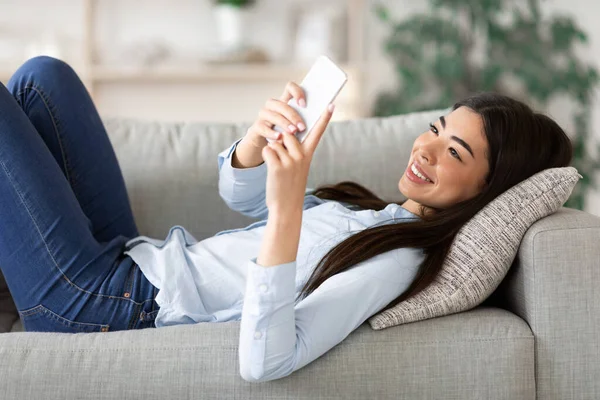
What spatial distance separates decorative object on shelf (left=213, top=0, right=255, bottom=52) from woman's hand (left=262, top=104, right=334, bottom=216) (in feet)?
8.38

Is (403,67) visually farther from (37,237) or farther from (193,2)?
(37,237)

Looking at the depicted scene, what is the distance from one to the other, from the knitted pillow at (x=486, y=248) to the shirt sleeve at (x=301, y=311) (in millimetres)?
53

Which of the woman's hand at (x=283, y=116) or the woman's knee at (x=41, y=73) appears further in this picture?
the woman's knee at (x=41, y=73)

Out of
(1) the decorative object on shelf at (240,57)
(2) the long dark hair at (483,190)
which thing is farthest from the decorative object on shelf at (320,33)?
(2) the long dark hair at (483,190)

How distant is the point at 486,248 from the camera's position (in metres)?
1.30

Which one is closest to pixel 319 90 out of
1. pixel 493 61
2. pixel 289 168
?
pixel 289 168

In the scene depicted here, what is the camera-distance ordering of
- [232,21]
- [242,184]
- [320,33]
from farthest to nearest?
[320,33], [232,21], [242,184]

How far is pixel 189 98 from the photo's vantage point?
3.80m

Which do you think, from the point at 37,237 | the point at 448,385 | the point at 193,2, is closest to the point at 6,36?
the point at 193,2

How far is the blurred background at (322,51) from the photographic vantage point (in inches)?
131

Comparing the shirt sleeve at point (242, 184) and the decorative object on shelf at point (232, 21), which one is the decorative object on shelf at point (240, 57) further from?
the shirt sleeve at point (242, 184)

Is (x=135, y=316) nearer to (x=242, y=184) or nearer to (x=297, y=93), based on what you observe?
(x=242, y=184)

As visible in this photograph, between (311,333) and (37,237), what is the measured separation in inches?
23.6

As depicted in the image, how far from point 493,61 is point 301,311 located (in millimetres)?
2564
